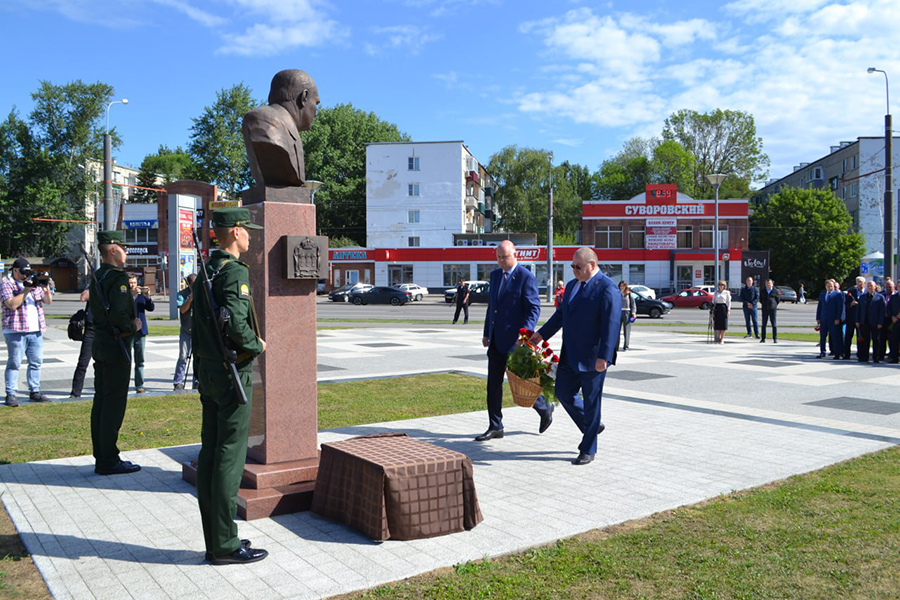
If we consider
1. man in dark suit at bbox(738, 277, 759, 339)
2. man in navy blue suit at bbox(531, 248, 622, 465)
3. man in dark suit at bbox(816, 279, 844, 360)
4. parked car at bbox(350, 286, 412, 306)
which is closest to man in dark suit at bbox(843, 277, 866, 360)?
man in dark suit at bbox(816, 279, 844, 360)

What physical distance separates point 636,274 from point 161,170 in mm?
64232

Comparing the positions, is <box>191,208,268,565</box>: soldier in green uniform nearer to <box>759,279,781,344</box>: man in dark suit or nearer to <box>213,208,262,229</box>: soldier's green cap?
<box>213,208,262,229</box>: soldier's green cap

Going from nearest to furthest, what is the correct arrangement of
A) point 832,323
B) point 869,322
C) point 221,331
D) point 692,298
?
point 221,331, point 869,322, point 832,323, point 692,298

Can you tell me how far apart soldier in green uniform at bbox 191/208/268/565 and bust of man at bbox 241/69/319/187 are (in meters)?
1.44

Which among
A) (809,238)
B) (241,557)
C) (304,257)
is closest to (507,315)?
(304,257)

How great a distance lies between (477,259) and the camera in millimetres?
62812

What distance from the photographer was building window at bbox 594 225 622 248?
65.1 m

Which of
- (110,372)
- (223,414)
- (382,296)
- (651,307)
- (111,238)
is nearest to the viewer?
(223,414)

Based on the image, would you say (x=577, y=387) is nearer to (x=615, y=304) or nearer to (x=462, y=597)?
(x=615, y=304)

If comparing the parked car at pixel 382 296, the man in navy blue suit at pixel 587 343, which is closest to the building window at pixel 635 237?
the parked car at pixel 382 296

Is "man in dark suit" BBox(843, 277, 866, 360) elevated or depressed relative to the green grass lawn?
elevated

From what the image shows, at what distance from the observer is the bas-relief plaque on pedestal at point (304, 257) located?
530 cm

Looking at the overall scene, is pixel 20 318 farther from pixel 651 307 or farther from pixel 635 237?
pixel 635 237

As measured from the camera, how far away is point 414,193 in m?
68.9
